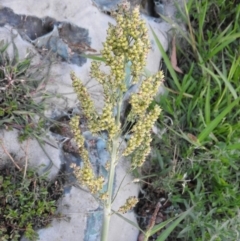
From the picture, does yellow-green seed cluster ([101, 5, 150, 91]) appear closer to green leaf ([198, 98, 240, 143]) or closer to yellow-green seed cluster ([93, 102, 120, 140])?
yellow-green seed cluster ([93, 102, 120, 140])

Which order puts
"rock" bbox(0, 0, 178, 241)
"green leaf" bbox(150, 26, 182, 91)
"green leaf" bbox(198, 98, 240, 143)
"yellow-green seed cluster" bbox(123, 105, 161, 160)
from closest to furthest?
"yellow-green seed cluster" bbox(123, 105, 161, 160) < "rock" bbox(0, 0, 178, 241) < "green leaf" bbox(198, 98, 240, 143) < "green leaf" bbox(150, 26, 182, 91)

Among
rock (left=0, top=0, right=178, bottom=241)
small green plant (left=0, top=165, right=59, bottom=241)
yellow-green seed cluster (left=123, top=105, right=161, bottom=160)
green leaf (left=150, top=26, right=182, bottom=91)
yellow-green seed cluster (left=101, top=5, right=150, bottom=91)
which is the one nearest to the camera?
yellow-green seed cluster (left=101, top=5, right=150, bottom=91)

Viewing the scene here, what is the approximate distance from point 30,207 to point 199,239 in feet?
2.73

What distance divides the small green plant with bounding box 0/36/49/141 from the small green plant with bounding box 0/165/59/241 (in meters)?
0.19

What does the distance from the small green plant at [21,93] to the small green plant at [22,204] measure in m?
0.19

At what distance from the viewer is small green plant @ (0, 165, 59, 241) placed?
2.27 m

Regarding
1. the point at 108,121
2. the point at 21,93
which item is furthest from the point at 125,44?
the point at 21,93

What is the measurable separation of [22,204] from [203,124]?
101cm

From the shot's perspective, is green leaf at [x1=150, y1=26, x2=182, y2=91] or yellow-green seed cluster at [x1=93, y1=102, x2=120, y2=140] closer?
yellow-green seed cluster at [x1=93, y1=102, x2=120, y2=140]

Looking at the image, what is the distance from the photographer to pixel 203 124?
264 cm

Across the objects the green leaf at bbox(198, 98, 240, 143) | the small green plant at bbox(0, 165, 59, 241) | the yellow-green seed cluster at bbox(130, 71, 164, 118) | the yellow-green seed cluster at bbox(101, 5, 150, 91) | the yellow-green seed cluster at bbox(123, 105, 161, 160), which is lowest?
the small green plant at bbox(0, 165, 59, 241)

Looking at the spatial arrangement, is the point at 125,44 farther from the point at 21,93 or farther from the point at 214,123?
the point at 214,123

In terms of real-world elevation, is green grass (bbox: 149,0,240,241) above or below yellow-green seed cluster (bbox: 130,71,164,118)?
below

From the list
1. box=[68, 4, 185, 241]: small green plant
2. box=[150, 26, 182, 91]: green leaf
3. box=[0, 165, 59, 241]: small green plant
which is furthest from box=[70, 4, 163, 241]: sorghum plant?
box=[150, 26, 182, 91]: green leaf
